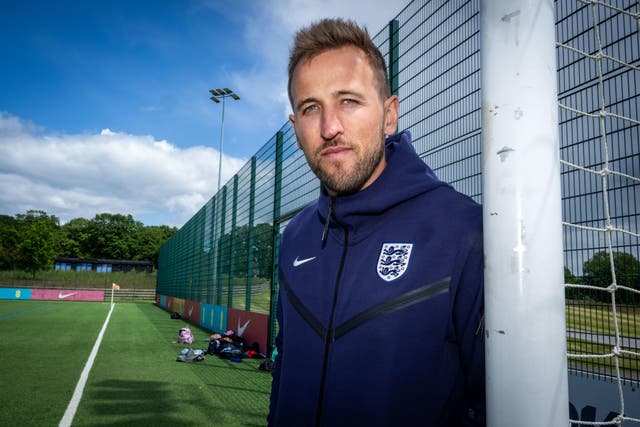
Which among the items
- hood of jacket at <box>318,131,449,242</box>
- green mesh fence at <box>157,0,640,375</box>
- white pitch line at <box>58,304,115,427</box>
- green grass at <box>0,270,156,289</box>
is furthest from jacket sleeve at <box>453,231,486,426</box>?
green grass at <box>0,270,156,289</box>

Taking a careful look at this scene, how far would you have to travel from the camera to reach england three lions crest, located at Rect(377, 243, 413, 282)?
Answer: 48.3 inches

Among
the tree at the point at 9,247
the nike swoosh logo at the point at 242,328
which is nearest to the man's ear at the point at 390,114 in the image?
the nike swoosh logo at the point at 242,328

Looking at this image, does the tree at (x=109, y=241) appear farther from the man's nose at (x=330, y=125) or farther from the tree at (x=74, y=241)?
the man's nose at (x=330, y=125)

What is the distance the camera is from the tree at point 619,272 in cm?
267

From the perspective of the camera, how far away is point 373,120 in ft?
4.56

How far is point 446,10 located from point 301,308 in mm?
3088

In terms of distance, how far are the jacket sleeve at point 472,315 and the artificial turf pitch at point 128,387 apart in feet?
11.6

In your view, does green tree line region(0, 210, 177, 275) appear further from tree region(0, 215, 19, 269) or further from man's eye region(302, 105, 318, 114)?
man's eye region(302, 105, 318, 114)

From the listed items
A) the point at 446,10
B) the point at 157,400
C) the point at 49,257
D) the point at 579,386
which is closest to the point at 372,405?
the point at 579,386

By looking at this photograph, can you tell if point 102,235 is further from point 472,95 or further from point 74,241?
point 472,95

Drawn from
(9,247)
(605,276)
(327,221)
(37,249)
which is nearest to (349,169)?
(327,221)

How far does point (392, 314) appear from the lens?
3.86 feet

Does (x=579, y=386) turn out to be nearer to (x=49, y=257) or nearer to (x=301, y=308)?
(x=301, y=308)

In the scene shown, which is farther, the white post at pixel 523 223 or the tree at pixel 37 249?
the tree at pixel 37 249
